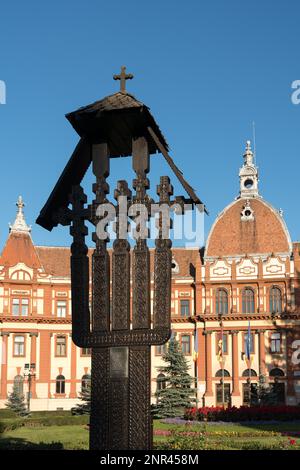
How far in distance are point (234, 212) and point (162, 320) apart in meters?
48.3

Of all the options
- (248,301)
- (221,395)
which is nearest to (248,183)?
(248,301)

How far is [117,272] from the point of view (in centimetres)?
1068

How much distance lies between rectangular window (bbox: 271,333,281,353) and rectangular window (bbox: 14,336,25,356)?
19715 millimetres

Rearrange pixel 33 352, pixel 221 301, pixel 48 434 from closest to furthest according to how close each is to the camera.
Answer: pixel 48 434
pixel 221 301
pixel 33 352

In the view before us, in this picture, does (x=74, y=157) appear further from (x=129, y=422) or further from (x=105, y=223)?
(x=129, y=422)

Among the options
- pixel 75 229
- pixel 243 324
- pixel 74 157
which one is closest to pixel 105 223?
pixel 75 229

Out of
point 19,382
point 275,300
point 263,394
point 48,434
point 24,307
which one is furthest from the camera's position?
point 24,307

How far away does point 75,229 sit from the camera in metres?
11.1

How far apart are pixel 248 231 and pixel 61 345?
58.7ft

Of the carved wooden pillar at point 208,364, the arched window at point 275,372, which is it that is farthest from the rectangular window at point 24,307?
the arched window at point 275,372

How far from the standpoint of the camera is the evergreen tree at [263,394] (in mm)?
50031

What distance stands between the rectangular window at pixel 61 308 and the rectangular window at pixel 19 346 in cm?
354

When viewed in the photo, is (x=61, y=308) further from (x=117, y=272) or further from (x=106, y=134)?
(x=117, y=272)

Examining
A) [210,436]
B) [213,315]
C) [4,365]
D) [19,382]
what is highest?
[213,315]
